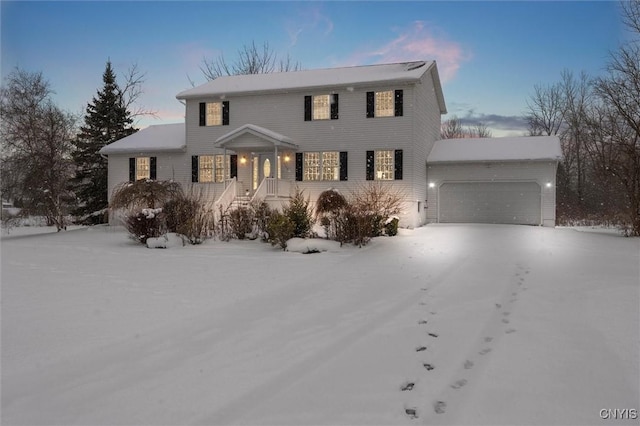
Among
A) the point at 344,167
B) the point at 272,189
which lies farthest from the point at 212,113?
the point at 344,167

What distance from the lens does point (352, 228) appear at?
41.9 ft

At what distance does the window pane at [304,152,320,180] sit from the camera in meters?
19.7

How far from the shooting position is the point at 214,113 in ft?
69.7

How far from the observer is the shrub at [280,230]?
39.9 feet

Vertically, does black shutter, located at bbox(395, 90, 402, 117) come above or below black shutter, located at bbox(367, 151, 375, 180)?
above

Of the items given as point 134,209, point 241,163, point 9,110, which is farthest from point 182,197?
point 9,110

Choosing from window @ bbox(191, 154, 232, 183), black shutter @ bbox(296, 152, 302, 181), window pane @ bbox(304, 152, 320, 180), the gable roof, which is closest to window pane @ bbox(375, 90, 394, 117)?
the gable roof

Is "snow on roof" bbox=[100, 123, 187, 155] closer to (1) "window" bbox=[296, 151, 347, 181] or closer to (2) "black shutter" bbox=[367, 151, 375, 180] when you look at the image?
(1) "window" bbox=[296, 151, 347, 181]

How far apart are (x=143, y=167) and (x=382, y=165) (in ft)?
40.2

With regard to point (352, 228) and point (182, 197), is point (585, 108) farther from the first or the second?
point (182, 197)

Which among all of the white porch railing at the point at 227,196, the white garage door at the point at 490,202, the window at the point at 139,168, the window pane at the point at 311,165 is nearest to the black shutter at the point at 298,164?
the window pane at the point at 311,165

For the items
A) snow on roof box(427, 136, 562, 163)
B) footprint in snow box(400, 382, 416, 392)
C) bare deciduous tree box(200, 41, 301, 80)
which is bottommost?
footprint in snow box(400, 382, 416, 392)

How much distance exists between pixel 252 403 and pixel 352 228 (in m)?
9.69

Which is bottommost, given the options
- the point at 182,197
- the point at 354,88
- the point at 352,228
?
the point at 352,228
